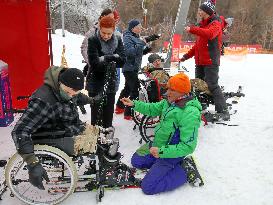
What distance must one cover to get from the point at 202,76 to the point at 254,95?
2.17 metres

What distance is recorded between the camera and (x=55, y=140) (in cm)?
362

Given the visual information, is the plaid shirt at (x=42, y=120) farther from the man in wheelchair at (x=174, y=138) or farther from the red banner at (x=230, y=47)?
the red banner at (x=230, y=47)

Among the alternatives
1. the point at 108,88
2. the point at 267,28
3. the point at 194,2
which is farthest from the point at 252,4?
the point at 108,88

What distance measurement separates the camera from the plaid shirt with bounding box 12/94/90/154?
3328mm

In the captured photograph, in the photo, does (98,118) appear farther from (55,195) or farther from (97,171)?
(55,195)

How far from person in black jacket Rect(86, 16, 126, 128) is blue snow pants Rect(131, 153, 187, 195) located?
3.64ft

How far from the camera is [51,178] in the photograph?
4070mm

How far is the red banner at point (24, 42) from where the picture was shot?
5758 millimetres

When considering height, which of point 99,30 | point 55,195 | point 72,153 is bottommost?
point 55,195

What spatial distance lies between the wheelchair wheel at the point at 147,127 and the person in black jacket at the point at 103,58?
501 mm

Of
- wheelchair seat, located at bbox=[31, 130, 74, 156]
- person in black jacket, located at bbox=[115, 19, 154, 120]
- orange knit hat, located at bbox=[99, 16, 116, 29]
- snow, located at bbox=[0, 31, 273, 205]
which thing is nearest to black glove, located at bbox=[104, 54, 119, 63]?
orange knit hat, located at bbox=[99, 16, 116, 29]

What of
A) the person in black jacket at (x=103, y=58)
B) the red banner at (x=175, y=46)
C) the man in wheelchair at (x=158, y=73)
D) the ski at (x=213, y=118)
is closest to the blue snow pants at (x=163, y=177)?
the person in black jacket at (x=103, y=58)

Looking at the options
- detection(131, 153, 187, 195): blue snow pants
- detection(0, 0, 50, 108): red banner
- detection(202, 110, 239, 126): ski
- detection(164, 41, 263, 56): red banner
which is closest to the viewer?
detection(131, 153, 187, 195): blue snow pants

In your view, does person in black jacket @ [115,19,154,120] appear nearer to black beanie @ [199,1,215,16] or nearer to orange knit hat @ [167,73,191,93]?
black beanie @ [199,1,215,16]
